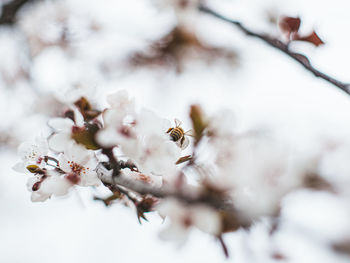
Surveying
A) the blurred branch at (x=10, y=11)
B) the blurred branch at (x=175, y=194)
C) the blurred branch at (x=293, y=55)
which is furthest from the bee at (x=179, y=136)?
the blurred branch at (x=10, y=11)

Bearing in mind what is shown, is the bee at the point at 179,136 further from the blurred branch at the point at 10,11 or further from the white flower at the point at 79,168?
the blurred branch at the point at 10,11

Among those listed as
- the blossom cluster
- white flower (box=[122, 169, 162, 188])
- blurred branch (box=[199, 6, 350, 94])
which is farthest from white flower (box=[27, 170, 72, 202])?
blurred branch (box=[199, 6, 350, 94])

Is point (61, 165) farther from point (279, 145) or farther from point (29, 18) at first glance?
point (29, 18)

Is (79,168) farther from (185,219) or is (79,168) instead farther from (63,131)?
(185,219)

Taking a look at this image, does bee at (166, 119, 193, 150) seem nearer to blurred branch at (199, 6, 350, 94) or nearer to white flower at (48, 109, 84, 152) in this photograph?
white flower at (48, 109, 84, 152)

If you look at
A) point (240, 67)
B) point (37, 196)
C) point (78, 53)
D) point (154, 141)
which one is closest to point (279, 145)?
point (154, 141)

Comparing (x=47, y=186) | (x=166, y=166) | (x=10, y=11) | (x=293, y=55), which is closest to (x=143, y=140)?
(x=166, y=166)
